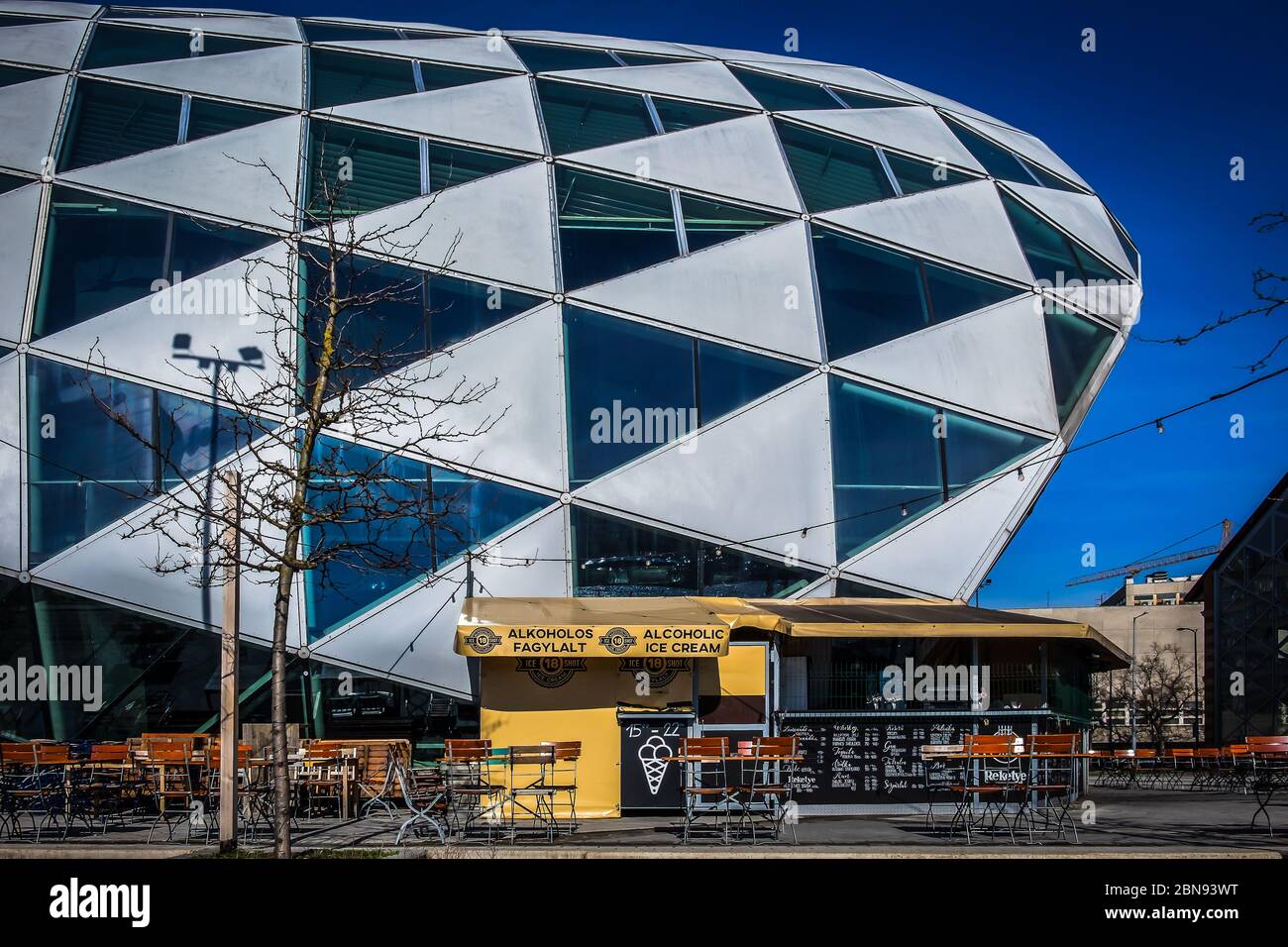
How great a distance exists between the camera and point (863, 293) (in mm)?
20234

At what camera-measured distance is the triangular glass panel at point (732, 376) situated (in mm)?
19125

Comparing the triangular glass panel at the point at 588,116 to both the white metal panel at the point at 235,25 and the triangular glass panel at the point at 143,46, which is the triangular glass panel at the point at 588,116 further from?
the triangular glass panel at the point at 143,46

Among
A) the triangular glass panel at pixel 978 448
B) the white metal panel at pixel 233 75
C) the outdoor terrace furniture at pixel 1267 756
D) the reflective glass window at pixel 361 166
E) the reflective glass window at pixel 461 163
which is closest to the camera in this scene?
the outdoor terrace furniture at pixel 1267 756

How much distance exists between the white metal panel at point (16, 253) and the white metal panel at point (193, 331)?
499 millimetres

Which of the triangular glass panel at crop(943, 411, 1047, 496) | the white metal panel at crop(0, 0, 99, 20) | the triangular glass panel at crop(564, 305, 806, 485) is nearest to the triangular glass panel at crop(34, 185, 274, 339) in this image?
the triangular glass panel at crop(564, 305, 806, 485)

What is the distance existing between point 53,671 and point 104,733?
1.10 m

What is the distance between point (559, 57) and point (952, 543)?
12023 millimetres

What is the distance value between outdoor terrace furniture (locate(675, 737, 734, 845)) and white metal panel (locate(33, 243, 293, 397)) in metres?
8.08

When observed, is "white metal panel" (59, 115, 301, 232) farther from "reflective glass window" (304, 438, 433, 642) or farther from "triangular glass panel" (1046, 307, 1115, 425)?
"triangular glass panel" (1046, 307, 1115, 425)

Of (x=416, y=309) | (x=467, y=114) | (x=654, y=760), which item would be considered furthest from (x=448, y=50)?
(x=654, y=760)


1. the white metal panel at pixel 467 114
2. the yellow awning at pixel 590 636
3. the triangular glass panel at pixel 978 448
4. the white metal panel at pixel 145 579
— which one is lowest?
the yellow awning at pixel 590 636

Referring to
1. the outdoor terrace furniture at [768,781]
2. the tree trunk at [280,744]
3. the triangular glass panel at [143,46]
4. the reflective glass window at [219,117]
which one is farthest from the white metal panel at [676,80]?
the tree trunk at [280,744]

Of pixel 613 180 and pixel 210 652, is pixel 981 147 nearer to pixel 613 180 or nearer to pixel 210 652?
pixel 613 180

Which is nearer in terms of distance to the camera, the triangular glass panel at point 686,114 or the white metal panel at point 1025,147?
the triangular glass panel at point 686,114
